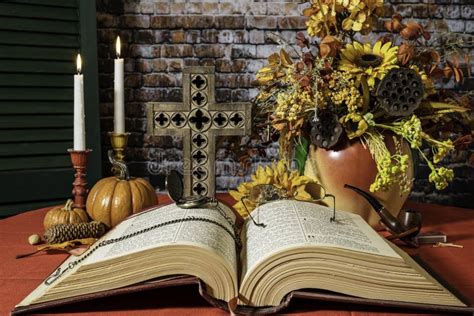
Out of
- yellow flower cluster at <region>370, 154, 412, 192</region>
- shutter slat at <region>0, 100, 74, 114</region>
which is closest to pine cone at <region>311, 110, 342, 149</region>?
yellow flower cluster at <region>370, 154, 412, 192</region>

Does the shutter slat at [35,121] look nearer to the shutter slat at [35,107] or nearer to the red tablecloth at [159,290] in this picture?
the shutter slat at [35,107]

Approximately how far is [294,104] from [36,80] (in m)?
1.31

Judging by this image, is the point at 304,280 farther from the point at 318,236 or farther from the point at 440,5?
the point at 440,5

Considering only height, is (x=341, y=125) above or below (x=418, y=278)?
above

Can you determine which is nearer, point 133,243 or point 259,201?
point 133,243

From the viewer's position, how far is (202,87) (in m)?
1.17

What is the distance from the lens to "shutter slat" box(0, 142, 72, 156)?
6.91ft

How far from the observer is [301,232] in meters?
0.79

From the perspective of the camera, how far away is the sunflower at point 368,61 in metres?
1.13

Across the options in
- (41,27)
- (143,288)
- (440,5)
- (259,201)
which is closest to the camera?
(143,288)

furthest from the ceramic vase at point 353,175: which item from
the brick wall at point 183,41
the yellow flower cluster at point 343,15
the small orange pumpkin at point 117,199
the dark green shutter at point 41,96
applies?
the dark green shutter at point 41,96

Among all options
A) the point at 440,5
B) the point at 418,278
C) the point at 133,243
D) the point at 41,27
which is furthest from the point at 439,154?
the point at 41,27

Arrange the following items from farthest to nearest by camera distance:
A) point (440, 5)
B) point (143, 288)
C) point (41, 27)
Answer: point (440, 5)
point (41, 27)
point (143, 288)

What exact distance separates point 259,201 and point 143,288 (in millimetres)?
431
